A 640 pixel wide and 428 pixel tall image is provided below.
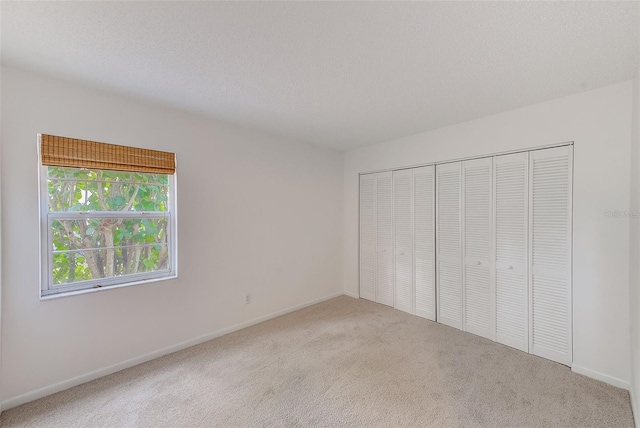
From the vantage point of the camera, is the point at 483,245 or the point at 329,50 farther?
the point at 483,245

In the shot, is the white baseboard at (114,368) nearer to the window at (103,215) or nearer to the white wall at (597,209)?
the window at (103,215)

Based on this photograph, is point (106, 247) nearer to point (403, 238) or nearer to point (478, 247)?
point (403, 238)

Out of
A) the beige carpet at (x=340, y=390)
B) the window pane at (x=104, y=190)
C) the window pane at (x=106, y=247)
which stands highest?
the window pane at (x=104, y=190)

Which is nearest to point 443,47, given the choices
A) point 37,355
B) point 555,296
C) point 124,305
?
point 555,296

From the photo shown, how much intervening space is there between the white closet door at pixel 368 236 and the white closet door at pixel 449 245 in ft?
3.04

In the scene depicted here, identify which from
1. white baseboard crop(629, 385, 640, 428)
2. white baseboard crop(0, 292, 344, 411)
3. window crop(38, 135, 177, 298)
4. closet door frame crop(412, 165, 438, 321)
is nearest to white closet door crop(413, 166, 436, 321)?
closet door frame crop(412, 165, 438, 321)

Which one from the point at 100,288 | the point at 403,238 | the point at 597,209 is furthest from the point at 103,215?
the point at 597,209

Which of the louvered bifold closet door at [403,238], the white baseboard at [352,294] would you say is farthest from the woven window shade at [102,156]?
the white baseboard at [352,294]

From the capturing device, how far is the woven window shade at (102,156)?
1.95 metres

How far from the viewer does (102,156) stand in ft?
7.08

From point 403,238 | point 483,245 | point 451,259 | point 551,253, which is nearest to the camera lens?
point 551,253

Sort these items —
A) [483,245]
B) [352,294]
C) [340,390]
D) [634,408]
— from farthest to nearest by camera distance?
[352,294] → [483,245] → [340,390] → [634,408]

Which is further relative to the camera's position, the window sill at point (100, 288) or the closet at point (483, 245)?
the closet at point (483, 245)

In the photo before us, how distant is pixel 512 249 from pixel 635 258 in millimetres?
894
